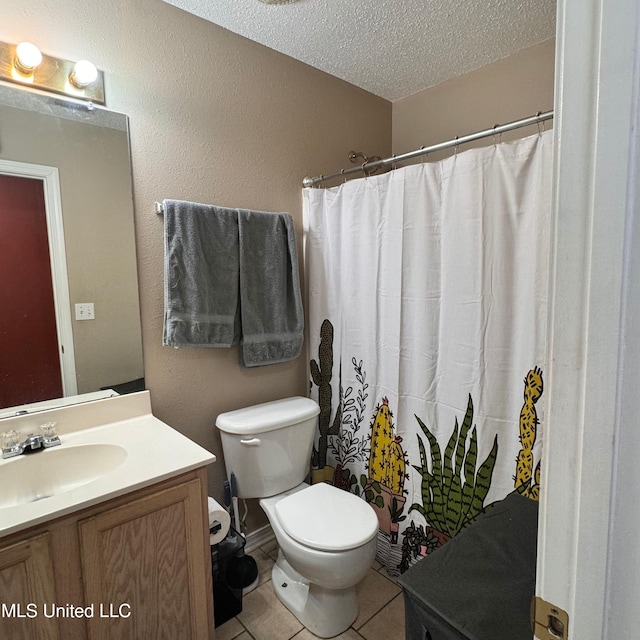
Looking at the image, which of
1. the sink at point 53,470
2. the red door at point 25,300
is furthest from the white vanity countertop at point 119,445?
the red door at point 25,300

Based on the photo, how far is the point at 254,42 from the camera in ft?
6.02

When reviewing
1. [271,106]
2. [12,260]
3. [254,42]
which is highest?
[254,42]

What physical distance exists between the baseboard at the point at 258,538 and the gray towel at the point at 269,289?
871mm

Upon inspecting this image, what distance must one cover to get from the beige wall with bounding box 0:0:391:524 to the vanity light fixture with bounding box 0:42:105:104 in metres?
0.04

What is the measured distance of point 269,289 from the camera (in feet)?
6.21

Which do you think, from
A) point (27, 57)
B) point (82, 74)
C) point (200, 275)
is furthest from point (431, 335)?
point (27, 57)

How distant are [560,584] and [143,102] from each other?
1.85 m

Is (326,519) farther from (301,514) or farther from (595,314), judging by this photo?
(595,314)

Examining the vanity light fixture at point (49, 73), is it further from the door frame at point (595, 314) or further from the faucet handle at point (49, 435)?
the door frame at point (595, 314)

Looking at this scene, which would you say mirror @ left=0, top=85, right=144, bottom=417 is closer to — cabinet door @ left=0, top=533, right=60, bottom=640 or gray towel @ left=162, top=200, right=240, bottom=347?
gray towel @ left=162, top=200, right=240, bottom=347

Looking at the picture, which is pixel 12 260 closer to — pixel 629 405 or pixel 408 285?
pixel 408 285

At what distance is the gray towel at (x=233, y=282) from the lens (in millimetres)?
1621

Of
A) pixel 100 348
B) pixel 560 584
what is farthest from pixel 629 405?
pixel 100 348

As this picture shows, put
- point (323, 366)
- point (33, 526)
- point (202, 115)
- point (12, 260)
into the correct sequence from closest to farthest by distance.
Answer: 1. point (33, 526)
2. point (12, 260)
3. point (202, 115)
4. point (323, 366)
